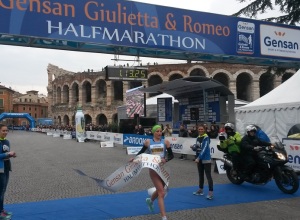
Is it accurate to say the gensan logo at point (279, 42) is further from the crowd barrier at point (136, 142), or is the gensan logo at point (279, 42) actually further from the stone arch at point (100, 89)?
the stone arch at point (100, 89)

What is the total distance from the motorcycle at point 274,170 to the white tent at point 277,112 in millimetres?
4764

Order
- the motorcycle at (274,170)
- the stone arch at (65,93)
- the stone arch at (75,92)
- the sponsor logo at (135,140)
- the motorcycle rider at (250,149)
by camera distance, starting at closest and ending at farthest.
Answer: the motorcycle at (274,170) < the motorcycle rider at (250,149) < the sponsor logo at (135,140) < the stone arch at (75,92) < the stone arch at (65,93)

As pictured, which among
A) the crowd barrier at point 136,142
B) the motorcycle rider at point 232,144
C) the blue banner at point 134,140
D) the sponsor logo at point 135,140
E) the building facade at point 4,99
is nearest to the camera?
the motorcycle rider at point 232,144

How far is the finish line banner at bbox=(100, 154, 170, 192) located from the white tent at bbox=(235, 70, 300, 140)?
840 centimetres

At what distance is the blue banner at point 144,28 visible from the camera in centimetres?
1254

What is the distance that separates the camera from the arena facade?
5006 cm

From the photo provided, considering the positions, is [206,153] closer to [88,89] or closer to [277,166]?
[277,166]

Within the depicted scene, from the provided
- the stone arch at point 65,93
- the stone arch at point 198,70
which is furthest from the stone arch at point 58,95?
the stone arch at point 198,70

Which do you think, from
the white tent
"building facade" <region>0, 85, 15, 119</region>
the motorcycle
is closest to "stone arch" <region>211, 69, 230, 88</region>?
the white tent

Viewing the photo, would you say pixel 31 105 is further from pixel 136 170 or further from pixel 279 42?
pixel 136 170

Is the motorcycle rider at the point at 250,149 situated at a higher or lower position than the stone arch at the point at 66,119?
lower

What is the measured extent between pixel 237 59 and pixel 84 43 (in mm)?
7444

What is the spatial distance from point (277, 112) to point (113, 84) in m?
44.3

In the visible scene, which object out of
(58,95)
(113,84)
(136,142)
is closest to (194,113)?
(136,142)
